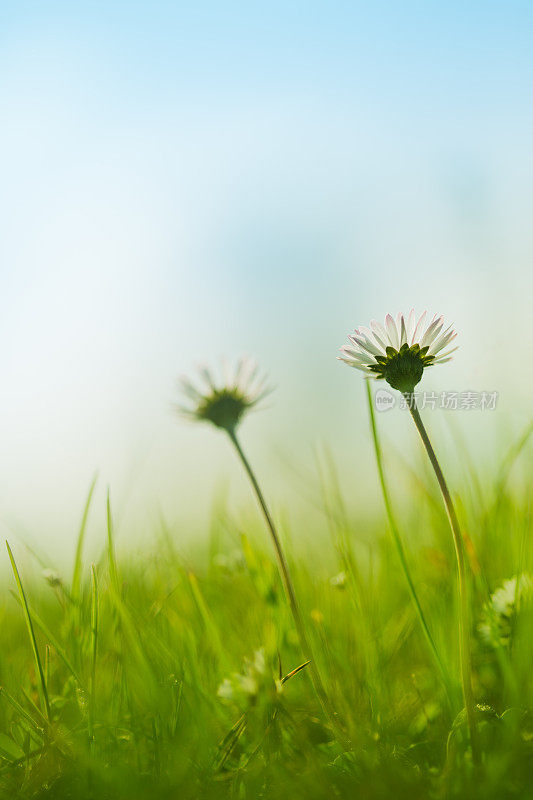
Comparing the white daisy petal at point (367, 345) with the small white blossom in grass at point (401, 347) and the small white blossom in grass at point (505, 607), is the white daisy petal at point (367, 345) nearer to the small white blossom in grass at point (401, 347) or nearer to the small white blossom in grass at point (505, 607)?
the small white blossom in grass at point (401, 347)

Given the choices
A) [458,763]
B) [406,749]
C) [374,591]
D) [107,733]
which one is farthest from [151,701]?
[374,591]

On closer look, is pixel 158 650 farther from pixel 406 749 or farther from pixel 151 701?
pixel 406 749

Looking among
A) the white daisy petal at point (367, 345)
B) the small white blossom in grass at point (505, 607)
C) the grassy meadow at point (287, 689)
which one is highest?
the white daisy petal at point (367, 345)

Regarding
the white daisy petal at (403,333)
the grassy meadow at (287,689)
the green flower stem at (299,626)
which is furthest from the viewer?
the white daisy petal at (403,333)

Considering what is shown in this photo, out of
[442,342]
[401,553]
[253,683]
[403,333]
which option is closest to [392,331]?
[403,333]

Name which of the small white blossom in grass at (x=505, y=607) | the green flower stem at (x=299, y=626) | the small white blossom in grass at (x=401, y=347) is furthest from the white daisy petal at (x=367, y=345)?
the small white blossom in grass at (x=505, y=607)

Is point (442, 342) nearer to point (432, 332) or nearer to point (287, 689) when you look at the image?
point (432, 332)
